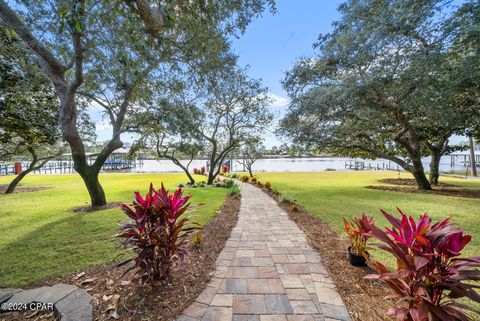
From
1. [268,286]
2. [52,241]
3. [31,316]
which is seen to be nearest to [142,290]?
[31,316]

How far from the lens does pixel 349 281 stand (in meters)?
2.33

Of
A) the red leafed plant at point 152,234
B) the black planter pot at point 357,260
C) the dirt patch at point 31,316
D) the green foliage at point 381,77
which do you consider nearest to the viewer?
the dirt patch at point 31,316

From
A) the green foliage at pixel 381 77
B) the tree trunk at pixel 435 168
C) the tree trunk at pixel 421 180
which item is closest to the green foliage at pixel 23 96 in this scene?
the green foliage at pixel 381 77

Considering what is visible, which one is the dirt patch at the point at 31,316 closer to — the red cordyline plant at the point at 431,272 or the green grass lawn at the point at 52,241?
the green grass lawn at the point at 52,241

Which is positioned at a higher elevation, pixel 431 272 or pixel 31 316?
pixel 431 272

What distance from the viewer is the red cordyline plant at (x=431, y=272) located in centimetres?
137

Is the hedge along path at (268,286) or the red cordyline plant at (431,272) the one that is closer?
the red cordyline plant at (431,272)

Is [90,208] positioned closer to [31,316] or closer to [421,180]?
[31,316]

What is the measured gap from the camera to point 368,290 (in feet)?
7.10

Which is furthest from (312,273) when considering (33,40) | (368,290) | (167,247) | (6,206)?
(6,206)

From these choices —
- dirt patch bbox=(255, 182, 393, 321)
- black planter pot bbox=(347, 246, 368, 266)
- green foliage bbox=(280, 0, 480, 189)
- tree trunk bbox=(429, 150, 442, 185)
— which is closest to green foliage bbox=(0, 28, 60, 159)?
dirt patch bbox=(255, 182, 393, 321)

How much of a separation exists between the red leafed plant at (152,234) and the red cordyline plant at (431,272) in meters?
1.96

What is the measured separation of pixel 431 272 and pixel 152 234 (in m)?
2.32

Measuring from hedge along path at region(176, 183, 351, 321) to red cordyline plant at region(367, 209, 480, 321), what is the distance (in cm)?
58
